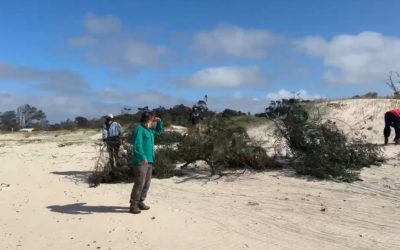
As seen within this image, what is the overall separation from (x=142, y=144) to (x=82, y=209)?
76.3 inches

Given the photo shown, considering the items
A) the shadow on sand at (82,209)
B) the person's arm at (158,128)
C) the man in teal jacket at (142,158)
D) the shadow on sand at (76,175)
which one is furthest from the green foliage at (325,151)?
the shadow on sand at (76,175)

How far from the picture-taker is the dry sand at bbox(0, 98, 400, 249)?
340 inches

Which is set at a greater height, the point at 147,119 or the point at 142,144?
the point at 147,119

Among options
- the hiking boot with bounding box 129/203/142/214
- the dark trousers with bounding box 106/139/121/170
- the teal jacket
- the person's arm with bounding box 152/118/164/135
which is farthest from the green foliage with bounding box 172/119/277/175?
the hiking boot with bounding box 129/203/142/214

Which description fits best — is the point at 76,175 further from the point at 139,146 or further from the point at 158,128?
the point at 139,146

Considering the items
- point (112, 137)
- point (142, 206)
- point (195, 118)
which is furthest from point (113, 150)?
point (142, 206)

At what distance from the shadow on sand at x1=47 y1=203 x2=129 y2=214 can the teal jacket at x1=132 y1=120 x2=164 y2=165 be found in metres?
1.10

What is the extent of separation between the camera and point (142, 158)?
10.3 metres

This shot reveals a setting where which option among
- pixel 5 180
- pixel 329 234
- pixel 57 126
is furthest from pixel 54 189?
pixel 57 126

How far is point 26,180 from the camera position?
15.1m

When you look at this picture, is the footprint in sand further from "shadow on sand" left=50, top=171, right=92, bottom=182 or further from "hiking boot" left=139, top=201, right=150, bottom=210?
"hiking boot" left=139, top=201, right=150, bottom=210

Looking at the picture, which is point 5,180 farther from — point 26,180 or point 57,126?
point 57,126

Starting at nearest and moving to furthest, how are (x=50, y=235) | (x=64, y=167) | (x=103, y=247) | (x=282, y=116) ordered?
(x=103, y=247) < (x=50, y=235) < (x=282, y=116) < (x=64, y=167)

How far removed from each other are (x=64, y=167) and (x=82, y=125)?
82.6 ft
